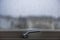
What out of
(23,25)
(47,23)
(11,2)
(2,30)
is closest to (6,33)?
(2,30)

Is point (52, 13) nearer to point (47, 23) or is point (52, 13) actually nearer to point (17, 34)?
point (47, 23)

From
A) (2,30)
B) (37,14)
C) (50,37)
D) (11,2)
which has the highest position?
(11,2)

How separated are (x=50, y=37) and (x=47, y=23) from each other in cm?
16

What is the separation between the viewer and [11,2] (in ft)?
4.20

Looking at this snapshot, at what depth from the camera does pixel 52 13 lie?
4.21 ft

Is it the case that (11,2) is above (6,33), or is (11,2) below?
above

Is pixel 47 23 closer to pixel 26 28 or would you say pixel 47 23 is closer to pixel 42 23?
pixel 42 23

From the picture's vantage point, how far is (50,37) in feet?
4.19

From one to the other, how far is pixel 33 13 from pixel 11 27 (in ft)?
0.95

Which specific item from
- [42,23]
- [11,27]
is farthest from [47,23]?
[11,27]

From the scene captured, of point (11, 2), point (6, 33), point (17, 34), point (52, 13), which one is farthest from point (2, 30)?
point (52, 13)

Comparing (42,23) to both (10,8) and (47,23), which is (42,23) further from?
(10,8)

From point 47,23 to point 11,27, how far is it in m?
0.40

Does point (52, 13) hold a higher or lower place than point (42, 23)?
higher
